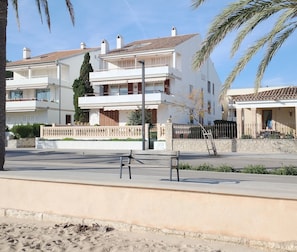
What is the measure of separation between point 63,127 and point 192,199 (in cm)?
3040

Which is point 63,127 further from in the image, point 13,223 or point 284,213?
point 284,213

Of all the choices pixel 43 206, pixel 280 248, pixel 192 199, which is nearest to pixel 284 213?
pixel 280 248

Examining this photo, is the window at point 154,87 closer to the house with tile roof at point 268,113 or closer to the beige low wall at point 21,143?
the house with tile roof at point 268,113

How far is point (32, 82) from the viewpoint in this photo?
157 ft

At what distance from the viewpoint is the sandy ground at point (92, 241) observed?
5770 mm

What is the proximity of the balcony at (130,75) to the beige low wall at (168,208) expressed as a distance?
32349 millimetres

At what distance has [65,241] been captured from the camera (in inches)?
244

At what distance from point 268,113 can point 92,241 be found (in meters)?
30.8

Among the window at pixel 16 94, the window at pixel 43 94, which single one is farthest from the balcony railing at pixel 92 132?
the window at pixel 16 94

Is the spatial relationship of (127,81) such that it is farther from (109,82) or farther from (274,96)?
(274,96)

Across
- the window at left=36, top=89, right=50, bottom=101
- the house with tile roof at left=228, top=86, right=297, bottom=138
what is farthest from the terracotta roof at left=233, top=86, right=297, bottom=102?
the window at left=36, top=89, right=50, bottom=101

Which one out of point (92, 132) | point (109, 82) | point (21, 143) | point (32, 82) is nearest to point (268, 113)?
point (92, 132)

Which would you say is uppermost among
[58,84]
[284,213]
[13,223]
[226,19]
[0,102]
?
[58,84]

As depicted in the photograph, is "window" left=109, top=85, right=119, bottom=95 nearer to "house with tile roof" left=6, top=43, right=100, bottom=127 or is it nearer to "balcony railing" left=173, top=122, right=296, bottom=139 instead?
"house with tile roof" left=6, top=43, right=100, bottom=127
